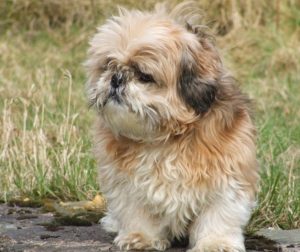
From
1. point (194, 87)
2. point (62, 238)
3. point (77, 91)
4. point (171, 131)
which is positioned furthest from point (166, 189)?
point (77, 91)

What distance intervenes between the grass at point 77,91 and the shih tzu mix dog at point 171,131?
92 cm

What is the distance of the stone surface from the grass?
1.67ft

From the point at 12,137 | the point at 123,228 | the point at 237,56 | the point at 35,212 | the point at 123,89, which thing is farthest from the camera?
the point at 237,56

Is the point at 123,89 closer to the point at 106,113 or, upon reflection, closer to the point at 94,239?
the point at 106,113

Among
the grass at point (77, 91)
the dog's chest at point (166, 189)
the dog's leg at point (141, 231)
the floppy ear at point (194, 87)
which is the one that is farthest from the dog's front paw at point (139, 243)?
the grass at point (77, 91)

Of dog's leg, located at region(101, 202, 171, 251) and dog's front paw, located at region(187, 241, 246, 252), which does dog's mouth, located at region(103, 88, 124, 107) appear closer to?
dog's leg, located at region(101, 202, 171, 251)

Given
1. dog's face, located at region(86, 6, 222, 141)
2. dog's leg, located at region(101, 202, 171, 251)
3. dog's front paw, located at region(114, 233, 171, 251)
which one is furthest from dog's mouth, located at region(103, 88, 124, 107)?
dog's front paw, located at region(114, 233, 171, 251)

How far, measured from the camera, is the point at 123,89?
5.17 m

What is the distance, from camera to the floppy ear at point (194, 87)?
17.5ft

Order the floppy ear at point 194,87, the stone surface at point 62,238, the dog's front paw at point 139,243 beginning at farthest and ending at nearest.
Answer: the stone surface at point 62,238, the dog's front paw at point 139,243, the floppy ear at point 194,87

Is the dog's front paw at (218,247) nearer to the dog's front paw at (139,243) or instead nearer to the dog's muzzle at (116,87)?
the dog's front paw at (139,243)

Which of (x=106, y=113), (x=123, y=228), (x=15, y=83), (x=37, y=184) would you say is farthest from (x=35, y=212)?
(x=15, y=83)

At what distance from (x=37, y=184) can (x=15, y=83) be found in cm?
368

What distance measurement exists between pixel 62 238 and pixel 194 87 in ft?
3.99
